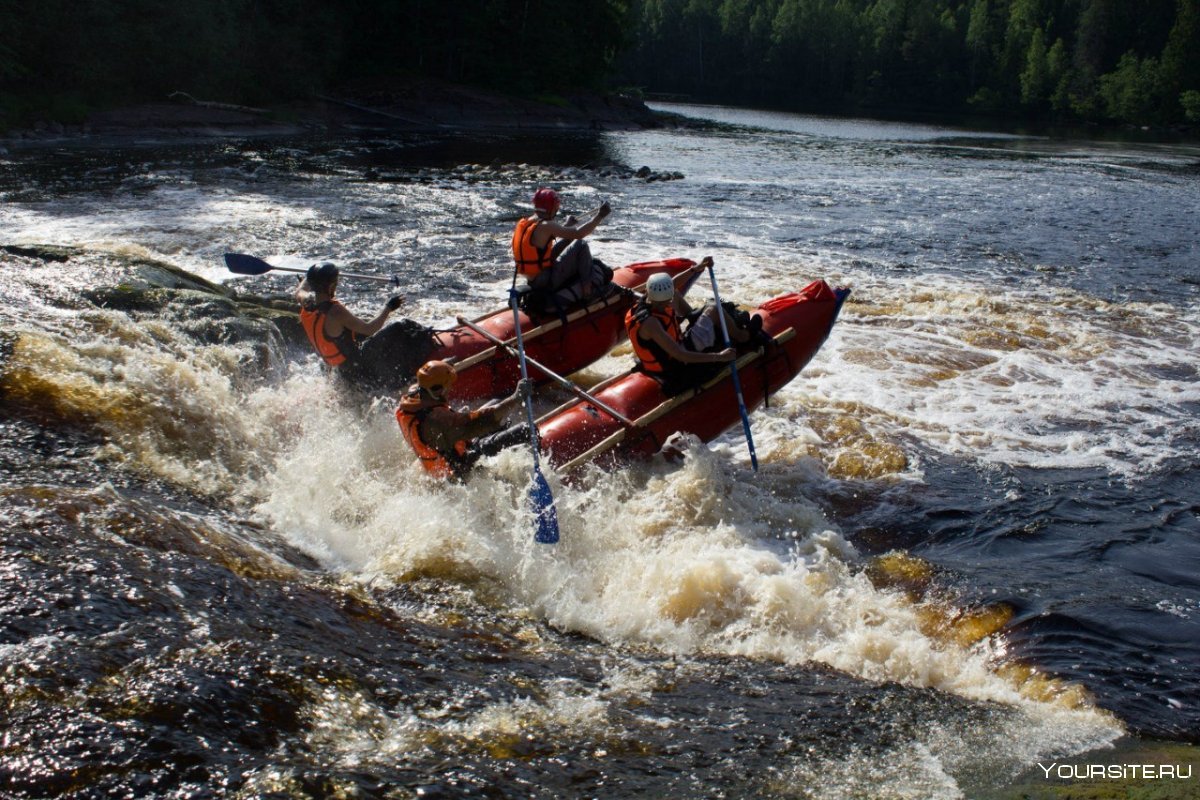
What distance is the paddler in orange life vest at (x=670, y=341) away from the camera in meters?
7.53

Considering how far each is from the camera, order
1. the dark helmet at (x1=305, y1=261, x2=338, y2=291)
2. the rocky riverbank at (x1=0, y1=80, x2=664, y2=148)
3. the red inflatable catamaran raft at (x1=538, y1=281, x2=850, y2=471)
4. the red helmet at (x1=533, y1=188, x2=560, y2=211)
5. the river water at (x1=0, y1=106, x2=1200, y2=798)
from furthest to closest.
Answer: the rocky riverbank at (x1=0, y1=80, x2=664, y2=148)
the red helmet at (x1=533, y1=188, x2=560, y2=211)
the dark helmet at (x1=305, y1=261, x2=338, y2=291)
the red inflatable catamaran raft at (x1=538, y1=281, x2=850, y2=471)
the river water at (x1=0, y1=106, x2=1200, y2=798)

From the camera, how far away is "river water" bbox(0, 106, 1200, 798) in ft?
12.8

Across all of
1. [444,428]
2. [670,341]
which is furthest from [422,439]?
[670,341]

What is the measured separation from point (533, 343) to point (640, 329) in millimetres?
1852

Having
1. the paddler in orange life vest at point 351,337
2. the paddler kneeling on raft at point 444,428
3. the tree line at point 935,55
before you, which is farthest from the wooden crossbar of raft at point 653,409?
the tree line at point 935,55

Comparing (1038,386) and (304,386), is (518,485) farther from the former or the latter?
(1038,386)

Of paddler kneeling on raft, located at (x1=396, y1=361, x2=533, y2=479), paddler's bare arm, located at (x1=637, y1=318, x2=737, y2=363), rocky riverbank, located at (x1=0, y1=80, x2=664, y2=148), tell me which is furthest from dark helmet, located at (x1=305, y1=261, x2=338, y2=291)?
rocky riverbank, located at (x1=0, y1=80, x2=664, y2=148)

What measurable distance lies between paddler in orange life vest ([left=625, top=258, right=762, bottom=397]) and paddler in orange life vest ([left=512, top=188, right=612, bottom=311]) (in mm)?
1631

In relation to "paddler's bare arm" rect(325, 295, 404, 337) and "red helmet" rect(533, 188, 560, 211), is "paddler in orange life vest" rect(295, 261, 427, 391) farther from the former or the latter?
"red helmet" rect(533, 188, 560, 211)

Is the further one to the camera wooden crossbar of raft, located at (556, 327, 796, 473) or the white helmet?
the white helmet

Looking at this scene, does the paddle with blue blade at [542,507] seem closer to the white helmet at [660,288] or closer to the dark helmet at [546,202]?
the white helmet at [660,288]

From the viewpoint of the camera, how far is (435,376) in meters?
6.72

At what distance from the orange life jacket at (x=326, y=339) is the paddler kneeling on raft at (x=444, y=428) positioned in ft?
4.99

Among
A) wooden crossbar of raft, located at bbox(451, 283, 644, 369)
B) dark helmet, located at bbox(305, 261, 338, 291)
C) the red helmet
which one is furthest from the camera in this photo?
the red helmet
